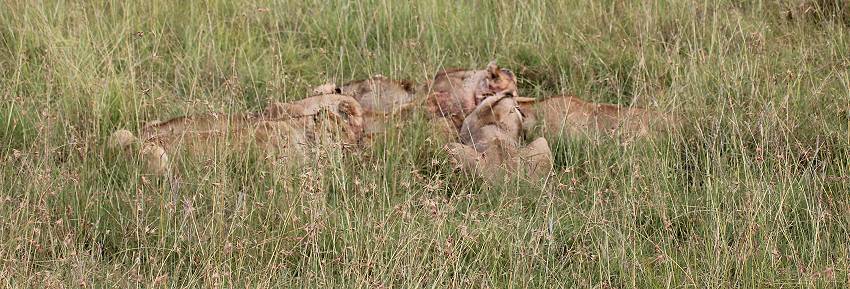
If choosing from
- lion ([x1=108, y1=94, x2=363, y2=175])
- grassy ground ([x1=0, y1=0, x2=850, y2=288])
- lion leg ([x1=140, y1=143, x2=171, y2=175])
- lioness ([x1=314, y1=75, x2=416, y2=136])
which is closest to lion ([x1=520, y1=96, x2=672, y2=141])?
grassy ground ([x1=0, y1=0, x2=850, y2=288])

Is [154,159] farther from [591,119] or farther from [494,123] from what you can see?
[591,119]

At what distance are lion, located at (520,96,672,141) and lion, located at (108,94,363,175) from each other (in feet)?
2.90

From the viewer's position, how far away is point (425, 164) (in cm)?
568

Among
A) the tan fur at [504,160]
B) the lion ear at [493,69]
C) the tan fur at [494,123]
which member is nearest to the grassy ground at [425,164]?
the tan fur at [504,160]

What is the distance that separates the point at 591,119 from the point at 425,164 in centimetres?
80

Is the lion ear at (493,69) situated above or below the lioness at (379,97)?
above

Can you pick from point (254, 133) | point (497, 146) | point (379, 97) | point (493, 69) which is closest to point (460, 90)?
point (493, 69)

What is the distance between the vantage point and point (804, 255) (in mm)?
4555

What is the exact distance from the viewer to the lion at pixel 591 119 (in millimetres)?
5488

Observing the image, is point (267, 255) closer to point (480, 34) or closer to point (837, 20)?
point (480, 34)

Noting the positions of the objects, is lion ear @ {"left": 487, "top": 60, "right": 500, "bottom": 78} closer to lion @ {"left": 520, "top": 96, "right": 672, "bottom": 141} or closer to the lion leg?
lion @ {"left": 520, "top": 96, "right": 672, "bottom": 141}

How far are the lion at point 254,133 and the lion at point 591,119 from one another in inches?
34.8

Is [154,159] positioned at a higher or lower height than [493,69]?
lower

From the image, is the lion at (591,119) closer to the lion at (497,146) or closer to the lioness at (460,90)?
→ the lion at (497,146)
